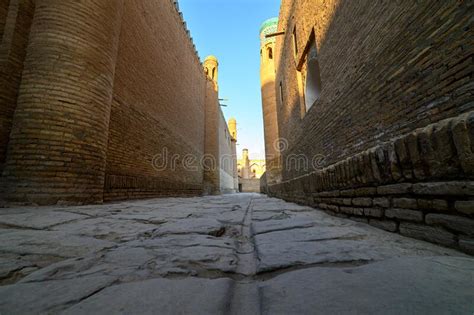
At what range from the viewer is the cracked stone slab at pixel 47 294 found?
2.09ft

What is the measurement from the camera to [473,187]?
1066 mm

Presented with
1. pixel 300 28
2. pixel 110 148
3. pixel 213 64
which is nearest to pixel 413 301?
pixel 110 148

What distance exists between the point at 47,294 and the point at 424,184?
1935 mm

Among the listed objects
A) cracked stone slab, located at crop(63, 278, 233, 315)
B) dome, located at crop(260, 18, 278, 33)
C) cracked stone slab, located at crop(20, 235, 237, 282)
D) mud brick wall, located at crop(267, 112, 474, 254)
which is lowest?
cracked stone slab, located at crop(63, 278, 233, 315)

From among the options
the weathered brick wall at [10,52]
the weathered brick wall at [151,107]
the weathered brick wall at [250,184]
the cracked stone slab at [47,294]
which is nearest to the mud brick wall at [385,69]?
the cracked stone slab at [47,294]

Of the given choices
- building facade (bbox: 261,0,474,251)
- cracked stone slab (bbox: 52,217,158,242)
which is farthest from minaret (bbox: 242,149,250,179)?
cracked stone slab (bbox: 52,217,158,242)

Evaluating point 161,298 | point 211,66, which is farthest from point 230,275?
point 211,66

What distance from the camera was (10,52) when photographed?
387 centimetres

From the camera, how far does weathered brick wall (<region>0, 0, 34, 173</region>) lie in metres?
3.71

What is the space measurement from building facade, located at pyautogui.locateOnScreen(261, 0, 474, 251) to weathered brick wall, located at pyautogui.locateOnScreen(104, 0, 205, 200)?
447 centimetres

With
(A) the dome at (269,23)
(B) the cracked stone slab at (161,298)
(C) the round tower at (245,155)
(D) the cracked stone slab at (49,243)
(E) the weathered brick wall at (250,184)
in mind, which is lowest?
(B) the cracked stone slab at (161,298)

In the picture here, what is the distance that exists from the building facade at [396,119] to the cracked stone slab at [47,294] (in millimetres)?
1713

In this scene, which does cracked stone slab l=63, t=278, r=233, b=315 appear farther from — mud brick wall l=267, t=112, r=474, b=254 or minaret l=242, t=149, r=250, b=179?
minaret l=242, t=149, r=250, b=179

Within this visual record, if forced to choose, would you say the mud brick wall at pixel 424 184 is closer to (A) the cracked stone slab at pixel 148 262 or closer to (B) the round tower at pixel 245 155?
(A) the cracked stone slab at pixel 148 262
